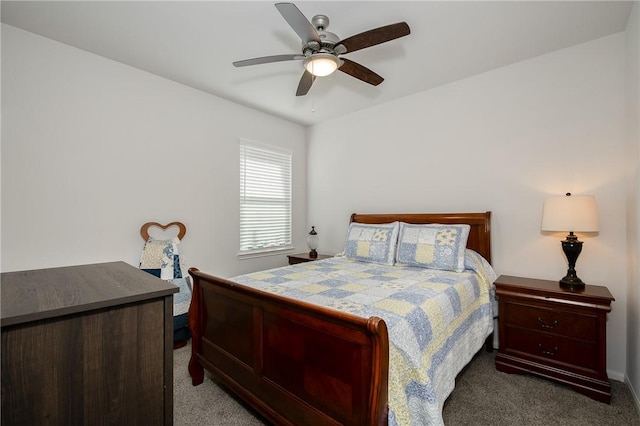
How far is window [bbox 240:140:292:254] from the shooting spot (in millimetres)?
3809

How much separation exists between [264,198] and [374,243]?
1722 millimetres

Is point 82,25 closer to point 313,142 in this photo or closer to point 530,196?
point 313,142

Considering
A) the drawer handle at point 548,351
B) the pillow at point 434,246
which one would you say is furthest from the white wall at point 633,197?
the pillow at point 434,246

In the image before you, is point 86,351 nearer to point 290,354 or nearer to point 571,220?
point 290,354

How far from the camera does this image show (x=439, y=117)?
325 centimetres

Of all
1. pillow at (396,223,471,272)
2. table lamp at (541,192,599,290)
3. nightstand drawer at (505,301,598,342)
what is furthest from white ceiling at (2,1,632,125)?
nightstand drawer at (505,301,598,342)

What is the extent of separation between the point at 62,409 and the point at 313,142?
4.07 m

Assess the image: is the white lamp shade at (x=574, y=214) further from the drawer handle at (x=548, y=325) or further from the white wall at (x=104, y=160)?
the white wall at (x=104, y=160)

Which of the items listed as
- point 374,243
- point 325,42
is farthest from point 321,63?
point 374,243

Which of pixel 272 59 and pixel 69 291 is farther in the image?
pixel 272 59

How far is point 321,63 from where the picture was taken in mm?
2012

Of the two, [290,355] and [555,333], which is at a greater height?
[290,355]

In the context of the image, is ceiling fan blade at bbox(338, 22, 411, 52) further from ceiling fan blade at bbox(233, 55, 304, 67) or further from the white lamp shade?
the white lamp shade

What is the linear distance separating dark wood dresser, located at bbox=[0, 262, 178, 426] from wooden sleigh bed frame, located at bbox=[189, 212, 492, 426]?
Answer: 667 millimetres
